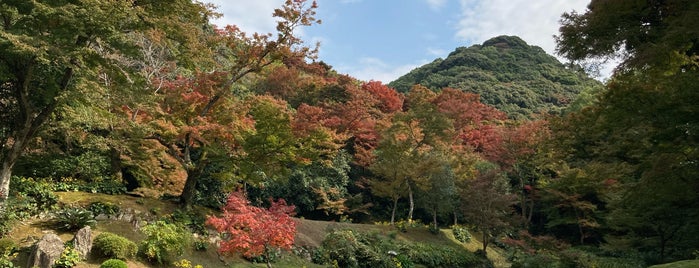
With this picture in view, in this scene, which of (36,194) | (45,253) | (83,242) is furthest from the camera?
(36,194)

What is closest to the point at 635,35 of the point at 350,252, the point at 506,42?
the point at 350,252

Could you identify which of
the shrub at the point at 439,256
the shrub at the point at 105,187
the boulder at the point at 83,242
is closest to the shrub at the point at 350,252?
the shrub at the point at 439,256

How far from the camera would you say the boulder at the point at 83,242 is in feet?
29.1

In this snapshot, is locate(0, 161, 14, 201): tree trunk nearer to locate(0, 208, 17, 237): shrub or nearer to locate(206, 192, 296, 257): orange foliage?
locate(0, 208, 17, 237): shrub

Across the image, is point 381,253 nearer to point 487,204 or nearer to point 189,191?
point 487,204

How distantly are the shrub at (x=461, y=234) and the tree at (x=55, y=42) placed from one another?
19.2 metres

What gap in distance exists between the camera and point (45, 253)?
26.6 feet

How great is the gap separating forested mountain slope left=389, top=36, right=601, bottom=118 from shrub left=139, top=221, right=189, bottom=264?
4602 centimetres

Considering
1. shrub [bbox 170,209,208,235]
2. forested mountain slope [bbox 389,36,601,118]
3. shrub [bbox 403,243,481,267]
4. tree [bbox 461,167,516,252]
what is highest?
forested mountain slope [bbox 389,36,601,118]

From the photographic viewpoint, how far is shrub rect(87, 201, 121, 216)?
1138 cm

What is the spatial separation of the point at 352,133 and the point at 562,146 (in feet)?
49.7

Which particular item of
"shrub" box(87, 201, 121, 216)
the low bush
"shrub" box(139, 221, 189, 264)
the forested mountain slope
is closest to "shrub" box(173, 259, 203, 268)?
"shrub" box(139, 221, 189, 264)

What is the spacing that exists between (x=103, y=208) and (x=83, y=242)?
285 cm

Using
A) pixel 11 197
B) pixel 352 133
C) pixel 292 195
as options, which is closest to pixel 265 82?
pixel 352 133
